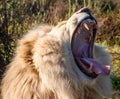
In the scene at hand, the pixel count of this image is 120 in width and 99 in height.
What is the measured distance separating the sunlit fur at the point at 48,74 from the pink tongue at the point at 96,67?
0.08 m

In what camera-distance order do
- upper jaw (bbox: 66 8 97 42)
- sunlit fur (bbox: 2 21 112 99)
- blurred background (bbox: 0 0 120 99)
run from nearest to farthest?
sunlit fur (bbox: 2 21 112 99) < upper jaw (bbox: 66 8 97 42) < blurred background (bbox: 0 0 120 99)

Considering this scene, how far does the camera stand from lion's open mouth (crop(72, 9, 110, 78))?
4484 mm

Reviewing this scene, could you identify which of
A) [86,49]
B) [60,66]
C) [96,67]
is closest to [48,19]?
[86,49]

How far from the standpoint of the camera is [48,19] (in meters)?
9.77

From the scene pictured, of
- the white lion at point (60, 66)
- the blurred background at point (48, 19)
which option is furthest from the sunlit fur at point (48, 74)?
the blurred background at point (48, 19)

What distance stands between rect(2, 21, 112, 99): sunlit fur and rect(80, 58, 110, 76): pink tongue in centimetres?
8

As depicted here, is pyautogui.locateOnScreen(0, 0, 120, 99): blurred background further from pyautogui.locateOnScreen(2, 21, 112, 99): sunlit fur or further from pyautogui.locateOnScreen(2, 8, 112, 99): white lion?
pyautogui.locateOnScreen(2, 21, 112, 99): sunlit fur

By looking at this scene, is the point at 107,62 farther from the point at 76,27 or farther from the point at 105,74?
the point at 76,27

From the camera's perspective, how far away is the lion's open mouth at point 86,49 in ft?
14.7

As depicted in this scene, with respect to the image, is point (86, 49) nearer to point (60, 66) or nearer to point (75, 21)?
point (75, 21)

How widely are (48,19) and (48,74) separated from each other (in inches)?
221

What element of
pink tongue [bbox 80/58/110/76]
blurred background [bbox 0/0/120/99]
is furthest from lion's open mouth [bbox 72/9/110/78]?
blurred background [bbox 0/0/120/99]

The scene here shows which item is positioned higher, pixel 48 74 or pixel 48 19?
pixel 48 74


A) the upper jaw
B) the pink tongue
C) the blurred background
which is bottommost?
the blurred background
